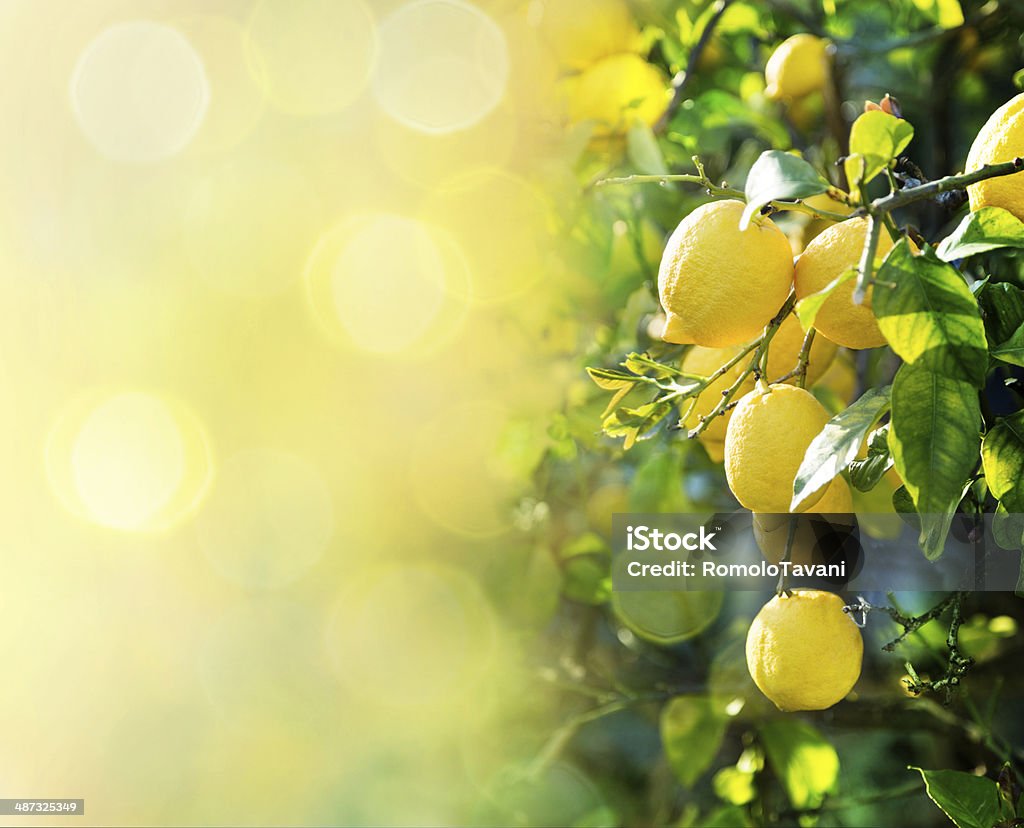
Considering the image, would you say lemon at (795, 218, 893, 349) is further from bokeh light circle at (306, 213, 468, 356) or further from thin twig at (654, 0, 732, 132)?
bokeh light circle at (306, 213, 468, 356)

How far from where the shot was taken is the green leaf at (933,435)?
271mm

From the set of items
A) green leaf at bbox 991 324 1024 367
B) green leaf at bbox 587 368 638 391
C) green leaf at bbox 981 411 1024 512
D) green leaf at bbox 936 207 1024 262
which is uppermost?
green leaf at bbox 936 207 1024 262

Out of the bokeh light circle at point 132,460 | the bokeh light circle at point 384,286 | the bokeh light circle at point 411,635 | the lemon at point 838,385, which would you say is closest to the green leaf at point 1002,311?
the lemon at point 838,385

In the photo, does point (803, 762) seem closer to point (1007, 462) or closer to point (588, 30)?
point (1007, 462)

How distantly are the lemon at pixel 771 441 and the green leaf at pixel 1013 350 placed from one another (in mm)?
68

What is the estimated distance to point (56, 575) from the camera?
1247 millimetres

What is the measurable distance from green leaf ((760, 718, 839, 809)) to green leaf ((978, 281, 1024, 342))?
38cm

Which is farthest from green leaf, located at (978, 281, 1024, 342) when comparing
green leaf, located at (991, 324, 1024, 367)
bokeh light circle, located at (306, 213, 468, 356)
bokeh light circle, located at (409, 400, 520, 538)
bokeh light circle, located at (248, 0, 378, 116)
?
bokeh light circle, located at (248, 0, 378, 116)

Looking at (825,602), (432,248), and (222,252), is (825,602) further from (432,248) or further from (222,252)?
(222,252)

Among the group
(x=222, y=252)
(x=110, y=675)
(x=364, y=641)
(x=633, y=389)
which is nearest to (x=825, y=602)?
(x=633, y=389)

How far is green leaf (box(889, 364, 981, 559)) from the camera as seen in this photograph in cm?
27

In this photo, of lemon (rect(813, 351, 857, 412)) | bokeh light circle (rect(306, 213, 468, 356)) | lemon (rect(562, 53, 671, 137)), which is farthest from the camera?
bokeh light circle (rect(306, 213, 468, 356))

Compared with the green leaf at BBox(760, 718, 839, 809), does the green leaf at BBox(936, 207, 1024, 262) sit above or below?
above

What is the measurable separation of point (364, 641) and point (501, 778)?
0.41 metres
